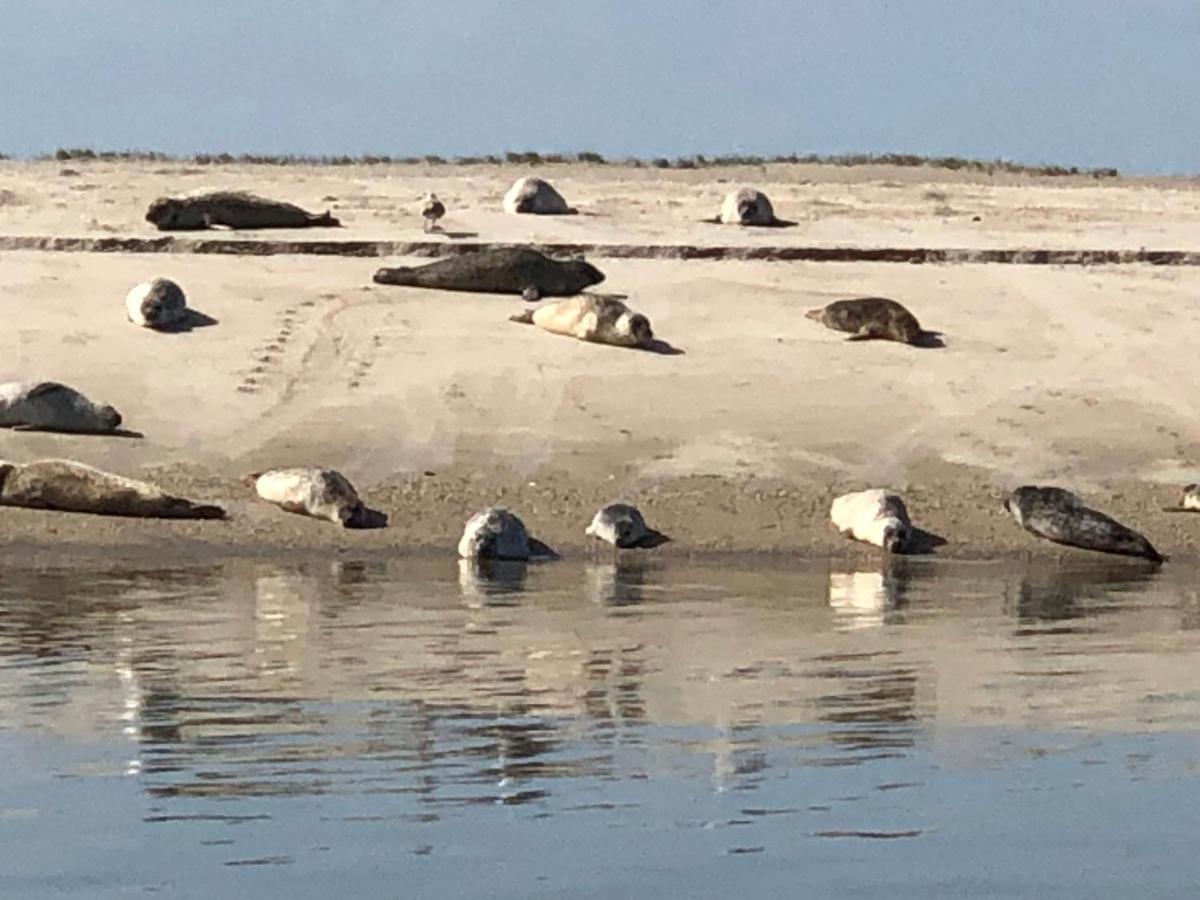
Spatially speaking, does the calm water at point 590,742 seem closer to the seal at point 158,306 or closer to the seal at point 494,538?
the seal at point 494,538

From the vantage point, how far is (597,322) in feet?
52.5

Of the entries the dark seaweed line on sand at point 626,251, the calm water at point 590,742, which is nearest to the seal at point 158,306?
the dark seaweed line on sand at point 626,251

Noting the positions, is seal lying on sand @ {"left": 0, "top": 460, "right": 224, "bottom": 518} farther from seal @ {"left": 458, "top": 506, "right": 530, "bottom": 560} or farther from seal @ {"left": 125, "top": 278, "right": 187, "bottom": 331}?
seal @ {"left": 125, "top": 278, "right": 187, "bottom": 331}

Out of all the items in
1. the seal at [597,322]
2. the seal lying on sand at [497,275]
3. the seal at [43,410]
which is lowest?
the seal at [43,410]

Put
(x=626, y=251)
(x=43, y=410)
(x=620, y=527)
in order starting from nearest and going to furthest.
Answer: (x=620, y=527)
(x=43, y=410)
(x=626, y=251)

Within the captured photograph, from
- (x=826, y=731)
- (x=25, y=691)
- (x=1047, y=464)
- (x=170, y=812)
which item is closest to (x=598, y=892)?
(x=170, y=812)

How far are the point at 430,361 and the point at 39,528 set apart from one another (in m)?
3.35

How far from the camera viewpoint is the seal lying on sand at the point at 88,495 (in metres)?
13.2

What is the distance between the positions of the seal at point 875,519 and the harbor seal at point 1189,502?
1.61 m

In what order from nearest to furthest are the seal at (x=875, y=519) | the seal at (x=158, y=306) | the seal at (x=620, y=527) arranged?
the seal at (x=620, y=527) → the seal at (x=875, y=519) → the seal at (x=158, y=306)

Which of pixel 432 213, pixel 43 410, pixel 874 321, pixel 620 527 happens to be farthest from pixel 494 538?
pixel 432 213

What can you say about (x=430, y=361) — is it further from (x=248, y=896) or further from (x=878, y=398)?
(x=248, y=896)

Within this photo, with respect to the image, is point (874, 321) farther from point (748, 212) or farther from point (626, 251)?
point (748, 212)

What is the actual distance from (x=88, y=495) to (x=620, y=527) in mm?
2866
